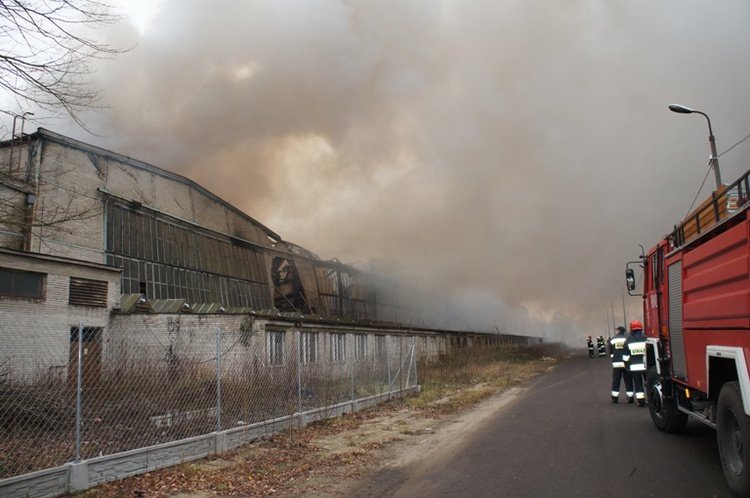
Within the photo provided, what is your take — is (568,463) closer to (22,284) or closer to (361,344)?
(361,344)

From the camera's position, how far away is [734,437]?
4863 millimetres

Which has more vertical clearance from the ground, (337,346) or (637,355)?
(637,355)

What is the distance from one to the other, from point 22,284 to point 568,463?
15.3 m

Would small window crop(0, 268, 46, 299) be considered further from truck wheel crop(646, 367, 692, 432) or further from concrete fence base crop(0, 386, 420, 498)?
truck wheel crop(646, 367, 692, 432)

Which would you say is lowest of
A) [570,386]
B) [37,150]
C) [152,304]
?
[570,386]

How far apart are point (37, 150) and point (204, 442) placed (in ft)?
52.6

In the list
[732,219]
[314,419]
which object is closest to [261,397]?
[314,419]

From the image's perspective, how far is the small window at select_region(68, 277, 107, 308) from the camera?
16453 mm

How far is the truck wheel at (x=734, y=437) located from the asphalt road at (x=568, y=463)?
26 cm

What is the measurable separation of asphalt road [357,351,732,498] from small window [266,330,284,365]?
779 centimetres

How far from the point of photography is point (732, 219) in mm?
4898

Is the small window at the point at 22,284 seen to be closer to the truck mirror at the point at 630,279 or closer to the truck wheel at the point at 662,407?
the truck mirror at the point at 630,279

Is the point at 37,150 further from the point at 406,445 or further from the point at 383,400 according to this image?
the point at 406,445

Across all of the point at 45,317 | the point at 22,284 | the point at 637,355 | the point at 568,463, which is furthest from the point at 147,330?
the point at 568,463
